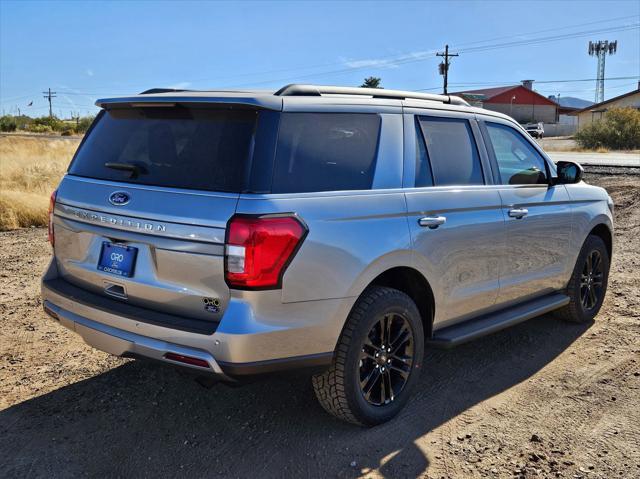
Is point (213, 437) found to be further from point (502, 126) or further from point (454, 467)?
point (502, 126)

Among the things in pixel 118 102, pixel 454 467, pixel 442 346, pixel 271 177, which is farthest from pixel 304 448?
pixel 118 102

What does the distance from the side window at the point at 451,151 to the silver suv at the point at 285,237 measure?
13mm

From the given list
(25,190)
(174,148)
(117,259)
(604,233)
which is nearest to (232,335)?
(117,259)

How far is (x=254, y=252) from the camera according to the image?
2.89 m

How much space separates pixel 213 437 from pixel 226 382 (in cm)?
63

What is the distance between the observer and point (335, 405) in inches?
136

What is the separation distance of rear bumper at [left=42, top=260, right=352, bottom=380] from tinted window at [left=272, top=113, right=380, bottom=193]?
63cm

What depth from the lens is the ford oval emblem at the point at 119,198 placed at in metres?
3.25

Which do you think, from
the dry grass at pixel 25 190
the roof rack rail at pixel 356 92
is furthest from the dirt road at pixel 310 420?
the dry grass at pixel 25 190

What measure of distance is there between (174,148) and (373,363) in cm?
166

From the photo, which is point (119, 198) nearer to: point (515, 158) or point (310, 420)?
point (310, 420)

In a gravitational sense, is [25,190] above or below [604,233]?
above

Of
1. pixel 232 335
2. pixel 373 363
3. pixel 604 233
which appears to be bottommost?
pixel 373 363

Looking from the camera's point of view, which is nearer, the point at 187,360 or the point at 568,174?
the point at 187,360
